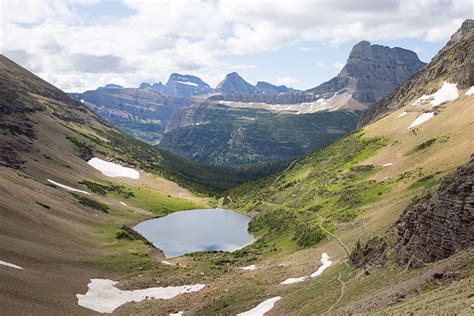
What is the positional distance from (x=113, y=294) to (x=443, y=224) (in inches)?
1850

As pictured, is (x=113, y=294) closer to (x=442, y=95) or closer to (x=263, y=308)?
(x=263, y=308)

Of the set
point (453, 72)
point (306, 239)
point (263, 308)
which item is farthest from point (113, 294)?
point (453, 72)

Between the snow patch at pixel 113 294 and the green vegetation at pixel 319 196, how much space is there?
30369mm

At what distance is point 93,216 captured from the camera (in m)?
121

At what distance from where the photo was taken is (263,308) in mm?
55844

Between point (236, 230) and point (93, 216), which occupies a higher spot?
point (93, 216)

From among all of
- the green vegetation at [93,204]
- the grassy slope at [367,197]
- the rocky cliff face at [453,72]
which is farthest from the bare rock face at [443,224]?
the rocky cliff face at [453,72]

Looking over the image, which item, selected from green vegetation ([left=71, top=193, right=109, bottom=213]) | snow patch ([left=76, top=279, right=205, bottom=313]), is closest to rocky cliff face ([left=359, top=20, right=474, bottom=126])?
snow patch ([left=76, top=279, right=205, bottom=313])

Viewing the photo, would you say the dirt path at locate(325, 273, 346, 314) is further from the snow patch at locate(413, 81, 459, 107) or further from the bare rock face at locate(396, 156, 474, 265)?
the snow patch at locate(413, 81, 459, 107)

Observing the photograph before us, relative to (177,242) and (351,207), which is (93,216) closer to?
(177,242)

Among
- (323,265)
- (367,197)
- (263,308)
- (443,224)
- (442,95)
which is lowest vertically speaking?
(263,308)

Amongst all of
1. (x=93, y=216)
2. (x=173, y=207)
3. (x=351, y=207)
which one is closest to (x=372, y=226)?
(x=351, y=207)

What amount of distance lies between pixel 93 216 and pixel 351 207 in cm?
6728

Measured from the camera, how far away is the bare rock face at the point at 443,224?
43.2m
